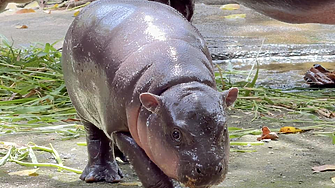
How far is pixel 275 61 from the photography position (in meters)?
5.78

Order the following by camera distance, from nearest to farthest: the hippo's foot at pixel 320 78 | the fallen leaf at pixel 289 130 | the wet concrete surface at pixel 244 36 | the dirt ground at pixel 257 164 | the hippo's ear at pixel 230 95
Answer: the hippo's ear at pixel 230 95 < the dirt ground at pixel 257 164 < the fallen leaf at pixel 289 130 < the hippo's foot at pixel 320 78 < the wet concrete surface at pixel 244 36

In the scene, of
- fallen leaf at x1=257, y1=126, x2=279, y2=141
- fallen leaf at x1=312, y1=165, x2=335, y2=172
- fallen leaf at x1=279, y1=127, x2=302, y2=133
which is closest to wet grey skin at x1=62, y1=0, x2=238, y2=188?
fallen leaf at x1=312, y1=165, x2=335, y2=172

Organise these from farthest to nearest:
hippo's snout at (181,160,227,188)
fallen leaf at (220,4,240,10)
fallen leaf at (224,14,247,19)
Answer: fallen leaf at (220,4,240,10) < fallen leaf at (224,14,247,19) < hippo's snout at (181,160,227,188)

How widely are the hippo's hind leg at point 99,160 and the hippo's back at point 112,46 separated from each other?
0.12 m

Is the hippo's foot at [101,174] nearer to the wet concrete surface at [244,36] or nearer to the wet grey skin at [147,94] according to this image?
the wet grey skin at [147,94]

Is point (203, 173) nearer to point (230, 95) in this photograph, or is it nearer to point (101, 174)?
point (230, 95)

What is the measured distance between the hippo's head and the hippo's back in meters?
0.26

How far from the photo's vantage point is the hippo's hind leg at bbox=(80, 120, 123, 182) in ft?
8.90

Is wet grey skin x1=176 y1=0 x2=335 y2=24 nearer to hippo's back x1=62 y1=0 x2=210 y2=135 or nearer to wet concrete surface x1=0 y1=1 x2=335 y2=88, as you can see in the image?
wet concrete surface x1=0 y1=1 x2=335 y2=88

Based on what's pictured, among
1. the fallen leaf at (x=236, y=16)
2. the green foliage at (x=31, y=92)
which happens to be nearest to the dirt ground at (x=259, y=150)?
the green foliage at (x=31, y=92)

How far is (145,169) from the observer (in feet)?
7.09

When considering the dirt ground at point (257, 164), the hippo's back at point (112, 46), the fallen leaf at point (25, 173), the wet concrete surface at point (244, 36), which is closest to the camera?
the hippo's back at point (112, 46)

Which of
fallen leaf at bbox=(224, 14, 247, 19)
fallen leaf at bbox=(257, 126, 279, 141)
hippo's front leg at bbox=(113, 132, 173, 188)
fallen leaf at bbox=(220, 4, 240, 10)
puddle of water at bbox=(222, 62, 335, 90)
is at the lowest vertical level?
fallen leaf at bbox=(220, 4, 240, 10)

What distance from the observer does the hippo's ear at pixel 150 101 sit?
6.55ft
